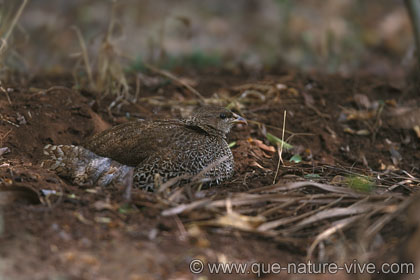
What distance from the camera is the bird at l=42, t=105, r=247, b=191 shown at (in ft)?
14.1

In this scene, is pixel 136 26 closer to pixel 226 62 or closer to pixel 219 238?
pixel 226 62

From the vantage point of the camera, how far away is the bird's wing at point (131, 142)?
14.5 feet

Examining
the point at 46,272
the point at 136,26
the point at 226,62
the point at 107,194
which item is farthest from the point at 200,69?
the point at 46,272

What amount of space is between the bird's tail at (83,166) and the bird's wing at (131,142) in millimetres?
66

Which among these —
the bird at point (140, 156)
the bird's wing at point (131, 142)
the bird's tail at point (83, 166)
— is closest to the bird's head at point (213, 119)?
the bird at point (140, 156)

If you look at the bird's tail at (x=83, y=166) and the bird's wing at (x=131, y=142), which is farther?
the bird's wing at (x=131, y=142)

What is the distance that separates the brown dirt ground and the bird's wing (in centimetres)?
57

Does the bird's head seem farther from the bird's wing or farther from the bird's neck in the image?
the bird's wing

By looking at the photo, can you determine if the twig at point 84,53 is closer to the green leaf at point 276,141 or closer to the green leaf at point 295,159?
the green leaf at point 276,141

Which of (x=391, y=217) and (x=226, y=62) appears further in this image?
(x=226, y=62)

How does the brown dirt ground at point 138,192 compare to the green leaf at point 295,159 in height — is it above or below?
above

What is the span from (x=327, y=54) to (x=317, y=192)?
5.52 meters

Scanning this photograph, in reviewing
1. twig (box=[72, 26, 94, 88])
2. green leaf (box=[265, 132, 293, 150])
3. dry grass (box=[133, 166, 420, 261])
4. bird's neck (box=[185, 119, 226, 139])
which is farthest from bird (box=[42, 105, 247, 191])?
twig (box=[72, 26, 94, 88])

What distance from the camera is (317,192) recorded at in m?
3.72
